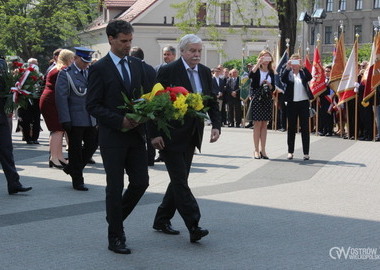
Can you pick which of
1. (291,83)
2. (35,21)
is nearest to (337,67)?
(291,83)

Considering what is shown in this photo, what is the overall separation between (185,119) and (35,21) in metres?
42.1

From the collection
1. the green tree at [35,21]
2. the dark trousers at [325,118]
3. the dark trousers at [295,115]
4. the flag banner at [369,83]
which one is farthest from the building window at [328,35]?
the dark trousers at [295,115]

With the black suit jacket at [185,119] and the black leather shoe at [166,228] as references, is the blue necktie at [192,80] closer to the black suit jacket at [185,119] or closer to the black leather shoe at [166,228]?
the black suit jacket at [185,119]

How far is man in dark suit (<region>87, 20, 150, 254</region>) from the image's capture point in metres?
7.09

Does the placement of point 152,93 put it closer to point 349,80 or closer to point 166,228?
point 166,228

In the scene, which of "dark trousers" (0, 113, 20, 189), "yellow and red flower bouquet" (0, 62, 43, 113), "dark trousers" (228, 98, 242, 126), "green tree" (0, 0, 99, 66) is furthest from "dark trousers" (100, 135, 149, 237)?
"green tree" (0, 0, 99, 66)

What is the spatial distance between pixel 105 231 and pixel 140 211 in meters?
1.27

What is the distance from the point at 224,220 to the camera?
884 cm

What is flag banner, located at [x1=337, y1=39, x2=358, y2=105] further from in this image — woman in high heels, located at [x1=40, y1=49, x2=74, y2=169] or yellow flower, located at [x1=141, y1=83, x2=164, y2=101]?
yellow flower, located at [x1=141, y1=83, x2=164, y2=101]

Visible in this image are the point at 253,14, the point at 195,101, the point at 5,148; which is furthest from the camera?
the point at 253,14

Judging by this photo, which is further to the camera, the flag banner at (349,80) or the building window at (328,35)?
the building window at (328,35)

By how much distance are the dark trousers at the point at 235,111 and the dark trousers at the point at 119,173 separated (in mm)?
19818

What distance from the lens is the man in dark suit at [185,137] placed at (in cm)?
755

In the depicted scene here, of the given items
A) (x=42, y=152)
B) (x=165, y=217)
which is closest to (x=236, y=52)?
(x=42, y=152)
